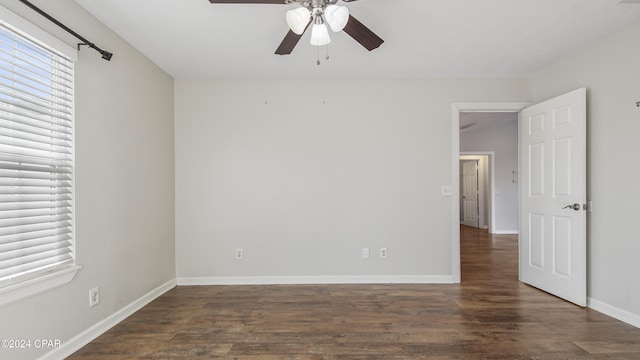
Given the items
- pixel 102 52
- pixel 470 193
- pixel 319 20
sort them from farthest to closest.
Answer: pixel 470 193, pixel 102 52, pixel 319 20

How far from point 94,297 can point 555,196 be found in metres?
4.34

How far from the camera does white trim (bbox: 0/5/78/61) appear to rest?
5.00 feet

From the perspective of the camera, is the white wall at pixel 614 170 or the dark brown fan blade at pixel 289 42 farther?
the white wall at pixel 614 170

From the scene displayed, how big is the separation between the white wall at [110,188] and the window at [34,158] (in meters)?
0.09

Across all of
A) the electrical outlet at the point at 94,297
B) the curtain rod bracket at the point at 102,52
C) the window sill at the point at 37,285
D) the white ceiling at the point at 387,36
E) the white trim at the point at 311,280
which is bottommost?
the white trim at the point at 311,280

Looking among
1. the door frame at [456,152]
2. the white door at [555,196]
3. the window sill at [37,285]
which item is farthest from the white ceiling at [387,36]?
the window sill at [37,285]

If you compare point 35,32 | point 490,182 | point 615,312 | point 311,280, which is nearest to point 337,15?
point 35,32

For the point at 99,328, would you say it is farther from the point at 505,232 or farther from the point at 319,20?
the point at 505,232

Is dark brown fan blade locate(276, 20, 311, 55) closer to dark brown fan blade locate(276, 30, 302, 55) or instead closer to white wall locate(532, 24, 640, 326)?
dark brown fan blade locate(276, 30, 302, 55)

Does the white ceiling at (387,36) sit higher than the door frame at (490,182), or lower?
higher

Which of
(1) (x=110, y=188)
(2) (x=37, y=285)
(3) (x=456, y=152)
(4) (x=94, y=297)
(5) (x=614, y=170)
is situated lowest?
(4) (x=94, y=297)

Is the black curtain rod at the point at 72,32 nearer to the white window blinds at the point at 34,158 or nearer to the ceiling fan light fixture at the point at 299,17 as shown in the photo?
the white window blinds at the point at 34,158

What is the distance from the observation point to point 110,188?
7.52 ft

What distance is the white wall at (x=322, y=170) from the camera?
3324 mm
